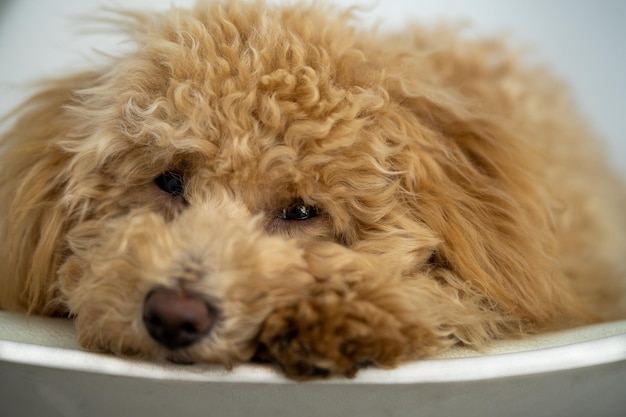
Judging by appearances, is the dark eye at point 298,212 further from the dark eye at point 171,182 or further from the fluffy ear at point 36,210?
the fluffy ear at point 36,210

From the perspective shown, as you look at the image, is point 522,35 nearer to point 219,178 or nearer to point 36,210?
point 219,178

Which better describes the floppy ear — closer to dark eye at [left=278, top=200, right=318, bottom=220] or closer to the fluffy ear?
dark eye at [left=278, top=200, right=318, bottom=220]

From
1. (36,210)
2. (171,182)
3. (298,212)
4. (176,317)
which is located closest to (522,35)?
(298,212)

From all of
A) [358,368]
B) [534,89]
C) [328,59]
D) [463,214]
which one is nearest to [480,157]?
[463,214]

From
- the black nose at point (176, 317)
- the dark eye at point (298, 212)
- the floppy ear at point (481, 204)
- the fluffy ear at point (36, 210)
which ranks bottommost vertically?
the fluffy ear at point (36, 210)

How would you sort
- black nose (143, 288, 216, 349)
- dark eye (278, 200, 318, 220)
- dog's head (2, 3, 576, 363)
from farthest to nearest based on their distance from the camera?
dark eye (278, 200, 318, 220), dog's head (2, 3, 576, 363), black nose (143, 288, 216, 349)

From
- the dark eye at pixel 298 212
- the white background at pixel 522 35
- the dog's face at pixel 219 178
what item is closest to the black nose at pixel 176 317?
the dog's face at pixel 219 178

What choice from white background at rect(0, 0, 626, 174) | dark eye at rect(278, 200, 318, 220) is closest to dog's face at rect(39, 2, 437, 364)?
dark eye at rect(278, 200, 318, 220)
